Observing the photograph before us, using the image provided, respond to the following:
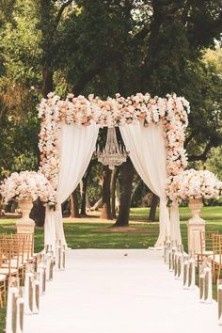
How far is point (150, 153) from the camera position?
18562 mm

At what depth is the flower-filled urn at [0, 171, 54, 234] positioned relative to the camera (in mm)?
16766

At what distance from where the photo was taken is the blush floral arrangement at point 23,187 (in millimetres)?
16750

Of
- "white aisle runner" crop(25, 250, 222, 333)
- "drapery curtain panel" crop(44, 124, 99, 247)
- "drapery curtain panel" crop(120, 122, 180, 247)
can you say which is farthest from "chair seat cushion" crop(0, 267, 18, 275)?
"drapery curtain panel" crop(120, 122, 180, 247)

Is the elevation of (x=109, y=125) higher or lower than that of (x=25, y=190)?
higher

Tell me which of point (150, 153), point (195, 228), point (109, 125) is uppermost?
point (109, 125)

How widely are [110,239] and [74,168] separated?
7.07m

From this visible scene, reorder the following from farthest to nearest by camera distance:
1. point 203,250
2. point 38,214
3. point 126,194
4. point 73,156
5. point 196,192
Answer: point 126,194, point 38,214, point 73,156, point 196,192, point 203,250

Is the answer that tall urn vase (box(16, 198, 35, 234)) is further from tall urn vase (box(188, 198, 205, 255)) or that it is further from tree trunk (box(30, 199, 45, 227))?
tree trunk (box(30, 199, 45, 227))

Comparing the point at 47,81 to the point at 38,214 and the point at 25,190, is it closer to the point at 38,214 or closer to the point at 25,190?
the point at 38,214

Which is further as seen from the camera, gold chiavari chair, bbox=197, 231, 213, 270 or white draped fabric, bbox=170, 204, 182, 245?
white draped fabric, bbox=170, 204, 182, 245

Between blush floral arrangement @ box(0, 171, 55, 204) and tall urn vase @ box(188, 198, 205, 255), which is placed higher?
blush floral arrangement @ box(0, 171, 55, 204)

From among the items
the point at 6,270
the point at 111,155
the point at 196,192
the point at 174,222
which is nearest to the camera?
the point at 6,270

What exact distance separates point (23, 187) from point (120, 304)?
7.12 m

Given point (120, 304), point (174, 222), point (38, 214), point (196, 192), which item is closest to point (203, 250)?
point (196, 192)
